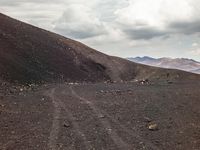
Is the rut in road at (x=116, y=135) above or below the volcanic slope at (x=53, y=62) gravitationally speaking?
below

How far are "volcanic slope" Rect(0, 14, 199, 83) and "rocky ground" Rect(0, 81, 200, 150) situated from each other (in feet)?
70.0

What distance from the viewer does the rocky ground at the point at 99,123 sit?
21.9 m

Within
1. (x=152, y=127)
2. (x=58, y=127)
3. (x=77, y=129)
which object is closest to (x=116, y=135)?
(x=77, y=129)

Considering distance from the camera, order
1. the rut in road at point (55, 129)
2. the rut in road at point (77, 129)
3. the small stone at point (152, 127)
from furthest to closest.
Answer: the small stone at point (152, 127) < the rut in road at point (55, 129) < the rut in road at point (77, 129)

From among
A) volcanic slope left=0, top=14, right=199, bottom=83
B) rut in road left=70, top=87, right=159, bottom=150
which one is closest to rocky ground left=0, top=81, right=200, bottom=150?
rut in road left=70, top=87, right=159, bottom=150

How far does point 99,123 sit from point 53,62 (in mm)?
55110

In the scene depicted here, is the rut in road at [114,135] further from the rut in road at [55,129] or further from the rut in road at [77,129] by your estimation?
the rut in road at [55,129]

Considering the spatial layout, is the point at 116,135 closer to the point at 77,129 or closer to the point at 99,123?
the point at 77,129

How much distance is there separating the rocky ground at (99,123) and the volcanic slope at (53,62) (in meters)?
21.3

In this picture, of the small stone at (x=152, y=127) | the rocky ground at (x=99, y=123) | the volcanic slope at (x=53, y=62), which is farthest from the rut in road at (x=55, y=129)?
the volcanic slope at (x=53, y=62)

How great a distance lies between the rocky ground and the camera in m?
21.9

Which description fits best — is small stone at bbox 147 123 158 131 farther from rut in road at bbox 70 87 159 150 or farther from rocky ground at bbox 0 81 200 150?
rut in road at bbox 70 87 159 150

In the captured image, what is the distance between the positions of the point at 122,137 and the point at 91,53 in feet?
290

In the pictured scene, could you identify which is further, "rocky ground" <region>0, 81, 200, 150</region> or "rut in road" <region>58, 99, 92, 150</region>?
"rocky ground" <region>0, 81, 200, 150</region>
